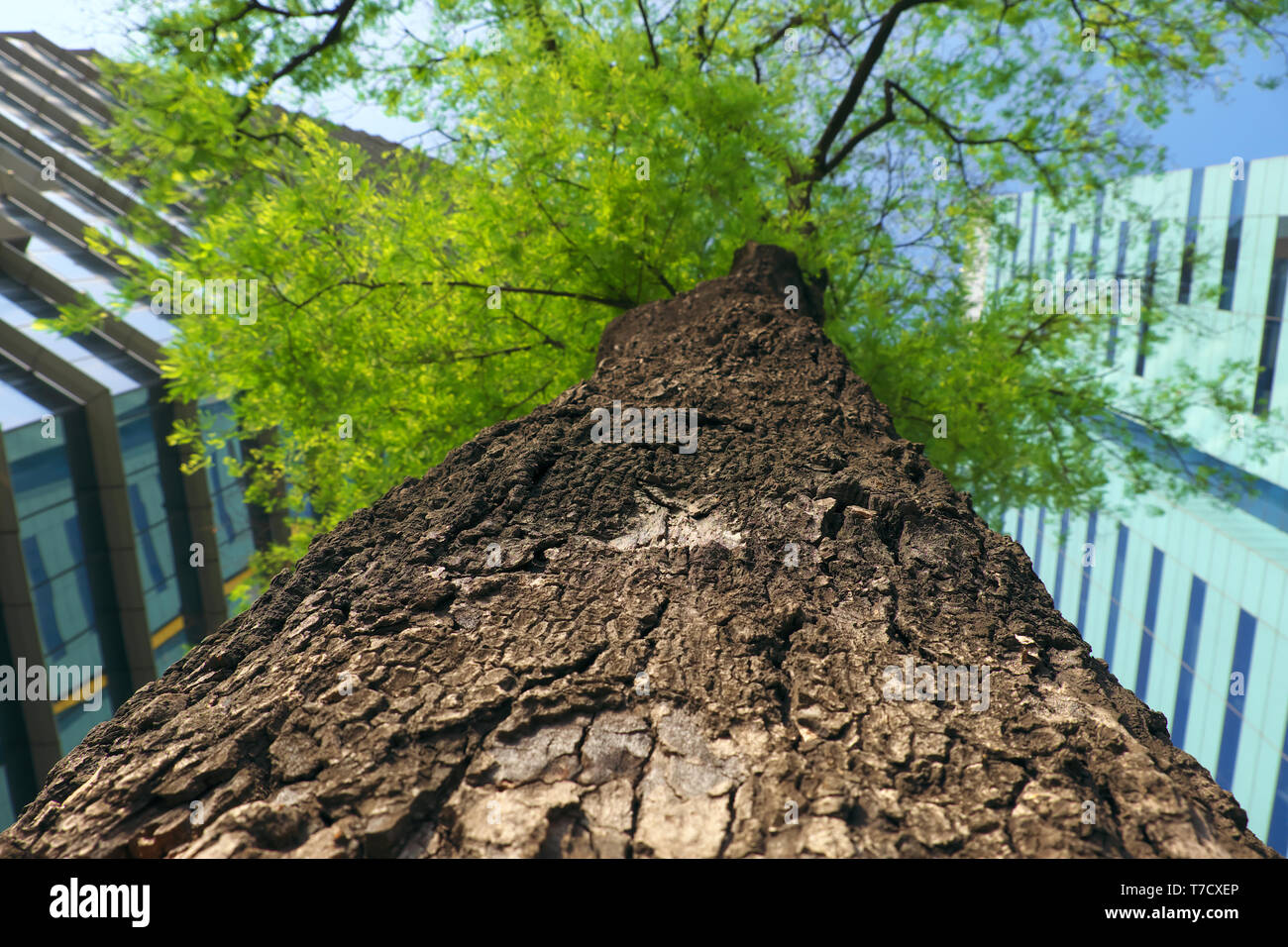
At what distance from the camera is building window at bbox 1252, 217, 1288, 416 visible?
65.9 feet

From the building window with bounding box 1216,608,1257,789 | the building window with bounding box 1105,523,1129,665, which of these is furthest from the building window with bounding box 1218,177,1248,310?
the building window with bounding box 1105,523,1129,665

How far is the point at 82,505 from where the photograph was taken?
13.9m

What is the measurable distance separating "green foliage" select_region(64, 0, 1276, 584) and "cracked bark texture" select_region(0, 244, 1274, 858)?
526cm

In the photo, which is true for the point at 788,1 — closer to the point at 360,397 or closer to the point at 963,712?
the point at 360,397

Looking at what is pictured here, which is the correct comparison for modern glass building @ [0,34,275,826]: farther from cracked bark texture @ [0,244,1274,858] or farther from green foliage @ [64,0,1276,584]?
cracked bark texture @ [0,244,1274,858]

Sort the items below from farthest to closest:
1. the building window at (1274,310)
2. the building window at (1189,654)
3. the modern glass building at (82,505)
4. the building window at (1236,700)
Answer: the building window at (1189,654) < the building window at (1236,700) < the building window at (1274,310) < the modern glass building at (82,505)

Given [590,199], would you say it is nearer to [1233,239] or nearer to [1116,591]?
[1233,239]

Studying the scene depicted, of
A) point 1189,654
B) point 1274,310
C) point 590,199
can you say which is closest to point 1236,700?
point 1189,654

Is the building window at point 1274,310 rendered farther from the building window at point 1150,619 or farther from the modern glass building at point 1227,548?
the building window at point 1150,619

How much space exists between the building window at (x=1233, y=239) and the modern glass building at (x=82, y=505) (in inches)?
1005

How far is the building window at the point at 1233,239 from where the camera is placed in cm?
2172

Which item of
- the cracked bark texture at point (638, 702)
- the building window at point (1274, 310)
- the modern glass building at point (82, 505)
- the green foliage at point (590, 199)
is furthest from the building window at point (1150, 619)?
the cracked bark texture at point (638, 702)

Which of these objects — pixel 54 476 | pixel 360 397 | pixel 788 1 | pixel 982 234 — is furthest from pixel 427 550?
pixel 54 476

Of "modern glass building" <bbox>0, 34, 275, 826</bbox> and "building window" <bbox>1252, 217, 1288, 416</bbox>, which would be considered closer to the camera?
"modern glass building" <bbox>0, 34, 275, 826</bbox>
